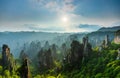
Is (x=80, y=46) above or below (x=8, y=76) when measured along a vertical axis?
above

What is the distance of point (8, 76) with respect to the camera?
129 m

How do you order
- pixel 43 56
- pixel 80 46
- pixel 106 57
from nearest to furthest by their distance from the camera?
pixel 106 57
pixel 80 46
pixel 43 56

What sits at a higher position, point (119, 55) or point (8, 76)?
point (119, 55)

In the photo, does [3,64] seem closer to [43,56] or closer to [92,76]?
[43,56]

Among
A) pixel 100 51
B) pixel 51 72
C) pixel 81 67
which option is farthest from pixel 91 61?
pixel 51 72

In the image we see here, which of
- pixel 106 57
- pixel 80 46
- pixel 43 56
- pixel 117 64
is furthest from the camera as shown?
pixel 43 56

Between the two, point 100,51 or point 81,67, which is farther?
point 100,51

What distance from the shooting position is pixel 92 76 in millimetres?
105625

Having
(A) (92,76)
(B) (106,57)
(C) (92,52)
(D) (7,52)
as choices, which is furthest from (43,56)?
(A) (92,76)

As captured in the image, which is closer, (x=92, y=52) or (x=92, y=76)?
(x=92, y=76)

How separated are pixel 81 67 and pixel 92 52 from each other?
48.9 ft

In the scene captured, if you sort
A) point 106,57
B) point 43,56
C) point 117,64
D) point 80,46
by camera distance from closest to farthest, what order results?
point 117,64 → point 106,57 → point 80,46 → point 43,56

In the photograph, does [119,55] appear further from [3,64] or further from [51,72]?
[3,64]

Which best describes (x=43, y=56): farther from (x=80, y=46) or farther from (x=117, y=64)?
(x=117, y=64)
